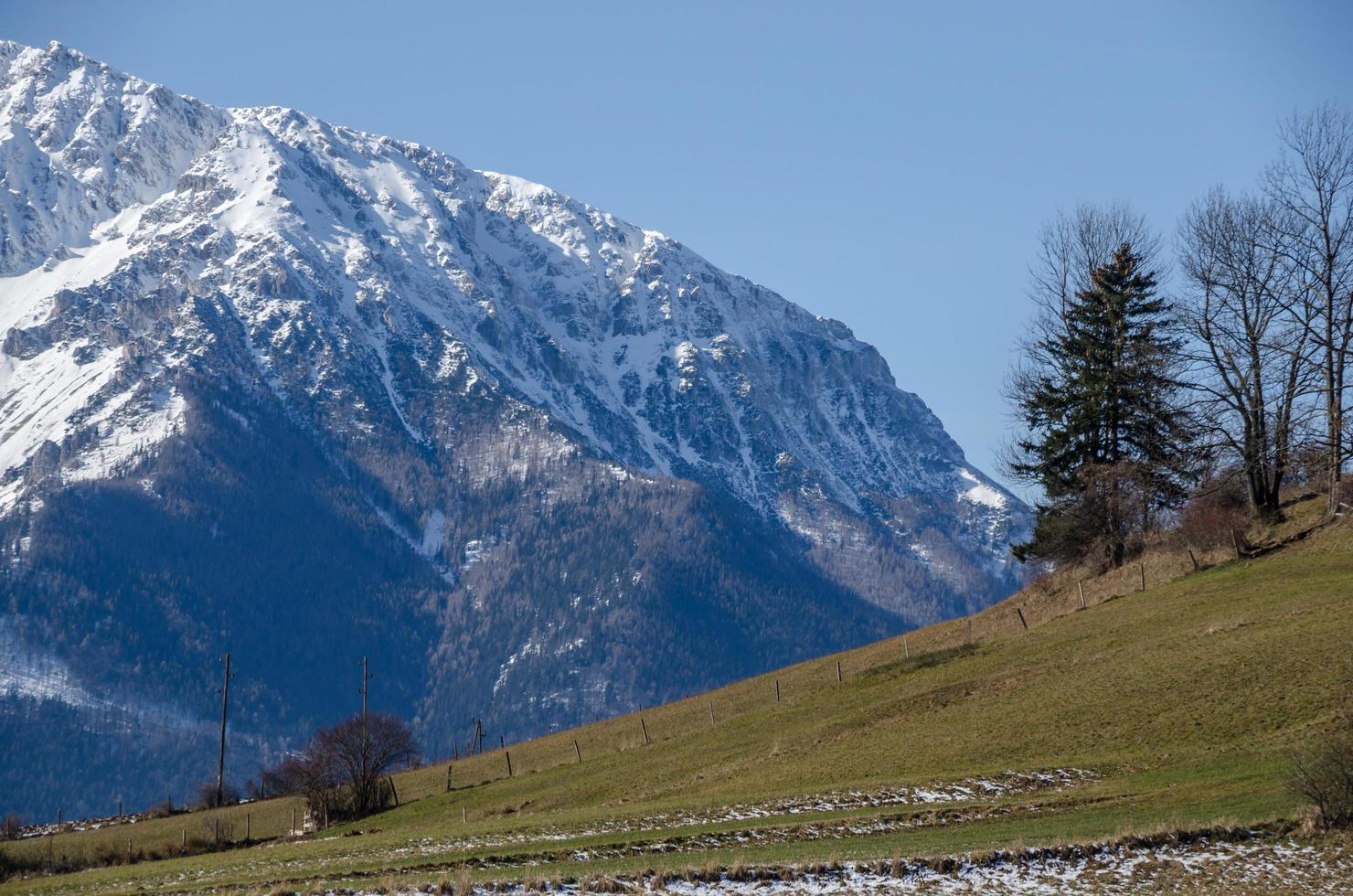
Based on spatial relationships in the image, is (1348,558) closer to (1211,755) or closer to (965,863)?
(1211,755)

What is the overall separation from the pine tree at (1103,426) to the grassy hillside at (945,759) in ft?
10.4

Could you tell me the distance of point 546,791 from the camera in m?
53.8

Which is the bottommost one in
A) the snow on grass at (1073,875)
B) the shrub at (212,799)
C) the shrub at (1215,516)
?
the snow on grass at (1073,875)

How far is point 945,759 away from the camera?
4138cm

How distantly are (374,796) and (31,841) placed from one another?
789 inches

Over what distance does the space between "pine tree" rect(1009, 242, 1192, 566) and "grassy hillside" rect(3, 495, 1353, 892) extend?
315 centimetres

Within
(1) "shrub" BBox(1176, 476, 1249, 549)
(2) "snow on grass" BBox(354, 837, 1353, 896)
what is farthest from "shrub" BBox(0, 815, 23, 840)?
(1) "shrub" BBox(1176, 476, 1249, 549)

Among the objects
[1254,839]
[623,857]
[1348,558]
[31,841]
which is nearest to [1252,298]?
[1348,558]

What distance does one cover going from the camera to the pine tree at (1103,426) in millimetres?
64750

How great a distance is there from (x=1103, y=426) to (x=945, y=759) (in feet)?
102

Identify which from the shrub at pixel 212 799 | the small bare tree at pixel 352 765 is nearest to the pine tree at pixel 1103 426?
the small bare tree at pixel 352 765

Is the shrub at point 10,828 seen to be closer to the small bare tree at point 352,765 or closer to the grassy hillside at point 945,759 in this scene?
the grassy hillside at point 945,759

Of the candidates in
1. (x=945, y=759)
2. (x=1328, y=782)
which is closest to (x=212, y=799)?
(x=945, y=759)

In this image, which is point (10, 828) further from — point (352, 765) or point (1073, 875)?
point (1073, 875)
